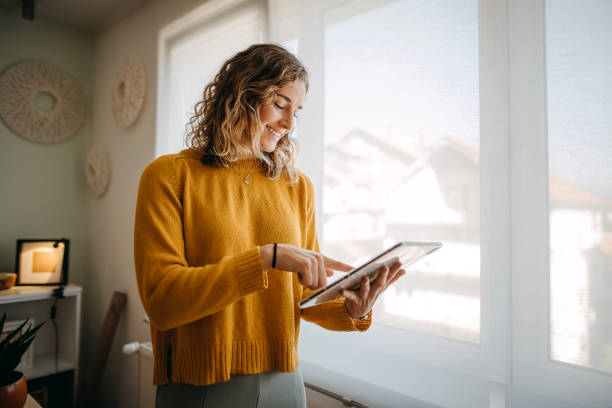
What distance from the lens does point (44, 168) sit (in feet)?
7.84

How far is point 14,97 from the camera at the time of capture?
7.43 ft

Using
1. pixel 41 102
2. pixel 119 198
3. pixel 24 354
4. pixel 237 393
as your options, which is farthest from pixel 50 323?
pixel 237 393

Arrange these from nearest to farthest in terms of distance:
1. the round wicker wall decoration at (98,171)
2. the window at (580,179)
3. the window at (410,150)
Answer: the window at (580,179)
the window at (410,150)
the round wicker wall decoration at (98,171)

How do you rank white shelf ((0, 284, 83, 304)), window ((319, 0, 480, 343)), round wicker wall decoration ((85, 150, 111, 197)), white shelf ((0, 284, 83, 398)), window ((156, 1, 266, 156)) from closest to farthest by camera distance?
window ((319, 0, 480, 343)) < window ((156, 1, 266, 156)) < white shelf ((0, 284, 83, 304)) < white shelf ((0, 284, 83, 398)) < round wicker wall decoration ((85, 150, 111, 197))

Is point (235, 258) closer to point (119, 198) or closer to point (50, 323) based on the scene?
point (119, 198)

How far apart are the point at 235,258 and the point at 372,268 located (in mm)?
262

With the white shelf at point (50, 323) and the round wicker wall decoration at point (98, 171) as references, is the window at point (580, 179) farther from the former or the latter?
the round wicker wall decoration at point (98, 171)

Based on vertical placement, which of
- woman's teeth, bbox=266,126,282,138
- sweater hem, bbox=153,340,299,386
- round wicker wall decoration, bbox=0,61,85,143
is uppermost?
round wicker wall decoration, bbox=0,61,85,143

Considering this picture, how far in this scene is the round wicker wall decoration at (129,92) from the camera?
2146mm

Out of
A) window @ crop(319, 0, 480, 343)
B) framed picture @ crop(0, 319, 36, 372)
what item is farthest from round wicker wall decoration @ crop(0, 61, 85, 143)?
window @ crop(319, 0, 480, 343)

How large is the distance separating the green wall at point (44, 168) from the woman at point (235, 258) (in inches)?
78.9

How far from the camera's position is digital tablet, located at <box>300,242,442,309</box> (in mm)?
635

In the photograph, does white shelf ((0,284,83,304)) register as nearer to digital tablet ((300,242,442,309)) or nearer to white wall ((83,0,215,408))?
white wall ((83,0,215,408))

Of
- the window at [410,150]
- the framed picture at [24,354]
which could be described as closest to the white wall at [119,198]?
the framed picture at [24,354]
